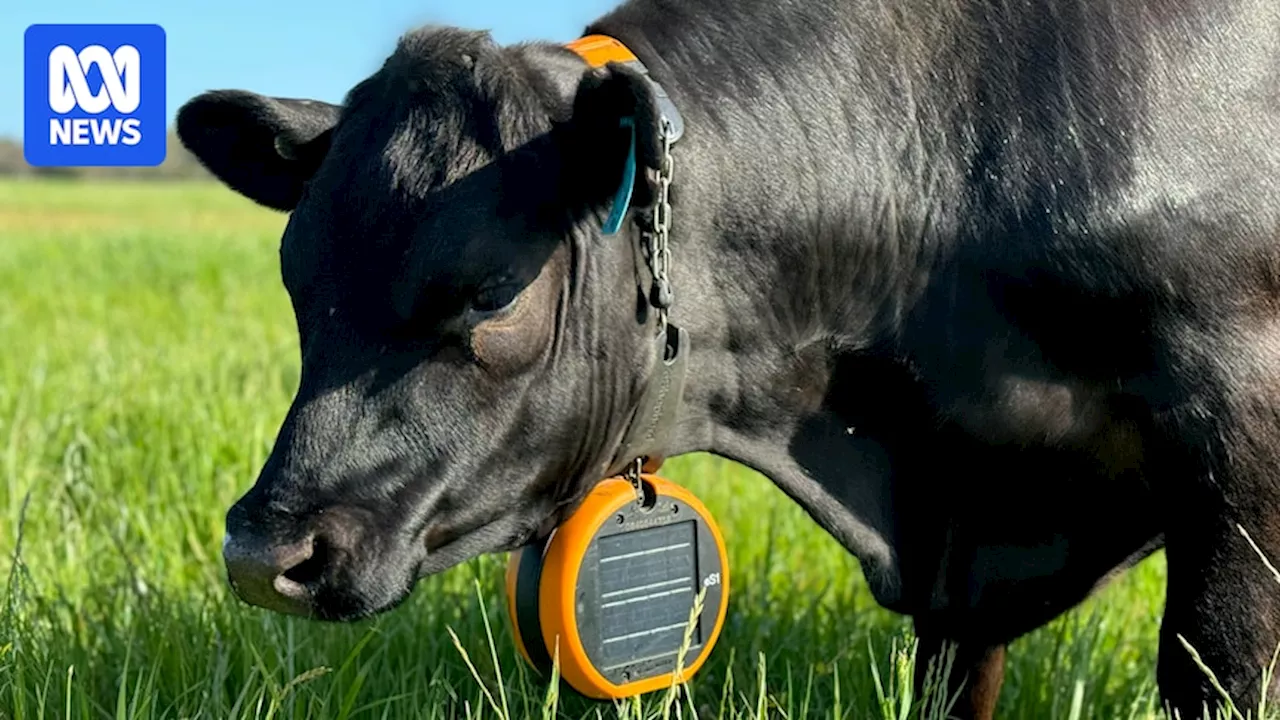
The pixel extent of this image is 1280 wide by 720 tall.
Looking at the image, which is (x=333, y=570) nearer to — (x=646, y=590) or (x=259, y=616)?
(x=646, y=590)

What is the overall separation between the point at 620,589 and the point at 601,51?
3.50 feet

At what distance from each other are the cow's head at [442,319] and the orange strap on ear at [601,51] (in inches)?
2.9

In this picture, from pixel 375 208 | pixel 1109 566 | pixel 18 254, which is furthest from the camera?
pixel 18 254

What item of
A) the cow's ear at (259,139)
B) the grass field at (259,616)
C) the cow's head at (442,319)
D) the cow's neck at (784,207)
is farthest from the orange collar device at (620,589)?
the cow's ear at (259,139)

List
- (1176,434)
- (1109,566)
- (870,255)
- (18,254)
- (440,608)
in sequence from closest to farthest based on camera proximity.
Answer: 1. (1176,434)
2. (870,255)
3. (1109,566)
4. (440,608)
5. (18,254)

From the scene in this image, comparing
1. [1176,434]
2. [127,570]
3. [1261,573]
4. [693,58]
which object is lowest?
[127,570]

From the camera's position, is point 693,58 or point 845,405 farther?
point 845,405

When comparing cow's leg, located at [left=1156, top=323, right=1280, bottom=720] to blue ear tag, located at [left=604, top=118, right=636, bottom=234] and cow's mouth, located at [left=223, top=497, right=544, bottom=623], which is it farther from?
cow's mouth, located at [left=223, top=497, right=544, bottom=623]

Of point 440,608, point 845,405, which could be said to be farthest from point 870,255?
point 440,608

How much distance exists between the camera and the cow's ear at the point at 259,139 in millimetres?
2947

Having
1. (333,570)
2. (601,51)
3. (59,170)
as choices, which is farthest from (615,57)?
(59,170)

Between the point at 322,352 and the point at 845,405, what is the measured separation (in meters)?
1.09

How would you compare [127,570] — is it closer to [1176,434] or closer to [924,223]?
[924,223]

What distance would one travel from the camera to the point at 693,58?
2.81 metres
